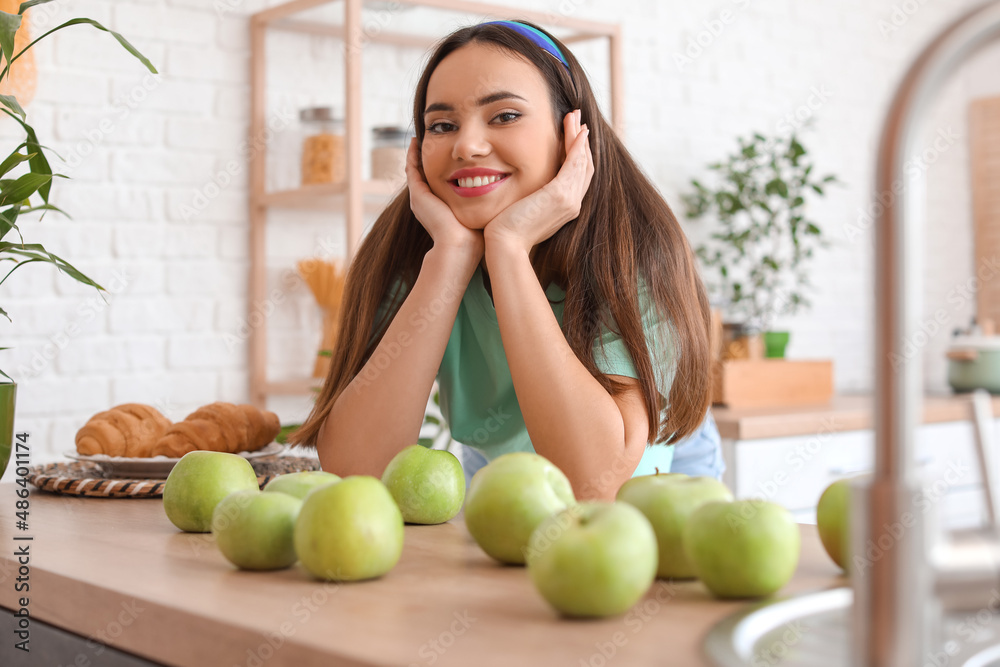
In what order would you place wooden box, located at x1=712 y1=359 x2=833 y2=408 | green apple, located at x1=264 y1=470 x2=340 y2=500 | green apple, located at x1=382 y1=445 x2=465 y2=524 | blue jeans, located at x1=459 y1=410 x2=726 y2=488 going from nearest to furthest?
green apple, located at x1=264 y1=470 x2=340 y2=500, green apple, located at x1=382 y1=445 x2=465 y2=524, blue jeans, located at x1=459 y1=410 x2=726 y2=488, wooden box, located at x1=712 y1=359 x2=833 y2=408

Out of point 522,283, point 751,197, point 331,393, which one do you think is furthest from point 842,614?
point 751,197

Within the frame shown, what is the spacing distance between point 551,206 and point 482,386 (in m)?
0.31

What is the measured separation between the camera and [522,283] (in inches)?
48.4

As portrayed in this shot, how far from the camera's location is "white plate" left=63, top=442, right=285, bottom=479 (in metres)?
1.16

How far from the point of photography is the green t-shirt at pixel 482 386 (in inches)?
55.9

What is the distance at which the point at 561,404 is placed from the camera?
3.67 feet

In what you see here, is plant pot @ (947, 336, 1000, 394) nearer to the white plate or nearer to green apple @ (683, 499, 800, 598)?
the white plate

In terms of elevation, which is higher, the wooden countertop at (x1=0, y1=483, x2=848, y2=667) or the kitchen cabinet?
the wooden countertop at (x1=0, y1=483, x2=848, y2=667)

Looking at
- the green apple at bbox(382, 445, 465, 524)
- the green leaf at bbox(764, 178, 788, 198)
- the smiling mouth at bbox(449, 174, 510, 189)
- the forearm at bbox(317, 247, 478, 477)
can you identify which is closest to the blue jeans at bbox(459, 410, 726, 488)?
the forearm at bbox(317, 247, 478, 477)

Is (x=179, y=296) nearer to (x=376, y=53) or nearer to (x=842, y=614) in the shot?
(x=376, y=53)

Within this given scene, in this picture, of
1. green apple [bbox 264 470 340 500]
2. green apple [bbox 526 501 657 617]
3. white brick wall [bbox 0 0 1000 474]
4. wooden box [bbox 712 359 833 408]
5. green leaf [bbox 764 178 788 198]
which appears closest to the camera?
green apple [bbox 526 501 657 617]

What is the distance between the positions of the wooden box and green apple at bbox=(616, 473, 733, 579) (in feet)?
5.71

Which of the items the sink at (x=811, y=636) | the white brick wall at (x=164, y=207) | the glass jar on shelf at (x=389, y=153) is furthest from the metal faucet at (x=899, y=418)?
the glass jar on shelf at (x=389, y=153)

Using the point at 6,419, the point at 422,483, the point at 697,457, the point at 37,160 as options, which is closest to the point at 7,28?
the point at 37,160
